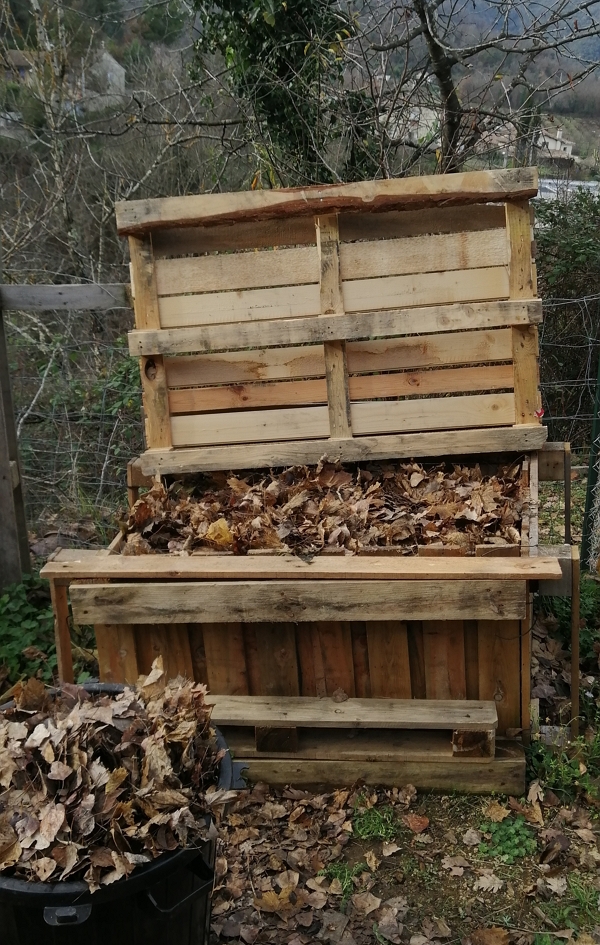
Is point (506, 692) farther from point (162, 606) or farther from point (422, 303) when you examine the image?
point (422, 303)

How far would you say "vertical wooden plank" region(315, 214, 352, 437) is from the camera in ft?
12.9

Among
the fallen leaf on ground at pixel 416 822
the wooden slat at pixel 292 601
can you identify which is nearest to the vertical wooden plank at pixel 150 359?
the wooden slat at pixel 292 601

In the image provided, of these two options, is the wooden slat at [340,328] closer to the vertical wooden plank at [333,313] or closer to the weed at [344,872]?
the vertical wooden plank at [333,313]

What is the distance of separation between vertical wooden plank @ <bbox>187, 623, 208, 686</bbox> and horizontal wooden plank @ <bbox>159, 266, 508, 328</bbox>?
1706mm

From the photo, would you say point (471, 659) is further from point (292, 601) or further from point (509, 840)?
point (292, 601)

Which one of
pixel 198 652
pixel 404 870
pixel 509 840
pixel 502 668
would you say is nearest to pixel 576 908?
pixel 509 840

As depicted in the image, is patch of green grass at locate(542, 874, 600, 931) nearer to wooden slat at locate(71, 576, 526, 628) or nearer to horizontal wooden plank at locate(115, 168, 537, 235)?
wooden slat at locate(71, 576, 526, 628)

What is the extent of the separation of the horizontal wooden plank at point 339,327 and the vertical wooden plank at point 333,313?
8 cm

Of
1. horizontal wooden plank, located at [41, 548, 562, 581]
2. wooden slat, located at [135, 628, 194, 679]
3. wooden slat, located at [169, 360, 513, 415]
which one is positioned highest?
wooden slat, located at [169, 360, 513, 415]

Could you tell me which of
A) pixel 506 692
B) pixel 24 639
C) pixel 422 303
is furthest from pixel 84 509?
pixel 506 692

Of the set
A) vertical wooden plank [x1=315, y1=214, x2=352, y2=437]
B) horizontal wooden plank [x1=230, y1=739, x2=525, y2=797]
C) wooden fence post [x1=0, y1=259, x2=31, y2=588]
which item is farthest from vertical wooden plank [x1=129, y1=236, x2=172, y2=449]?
horizontal wooden plank [x1=230, y1=739, x2=525, y2=797]

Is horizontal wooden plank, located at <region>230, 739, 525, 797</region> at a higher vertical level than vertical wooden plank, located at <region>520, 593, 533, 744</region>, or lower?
lower

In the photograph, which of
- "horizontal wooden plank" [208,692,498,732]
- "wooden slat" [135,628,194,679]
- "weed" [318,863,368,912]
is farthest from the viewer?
"wooden slat" [135,628,194,679]

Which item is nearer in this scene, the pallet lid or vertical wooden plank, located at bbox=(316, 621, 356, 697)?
vertical wooden plank, located at bbox=(316, 621, 356, 697)
